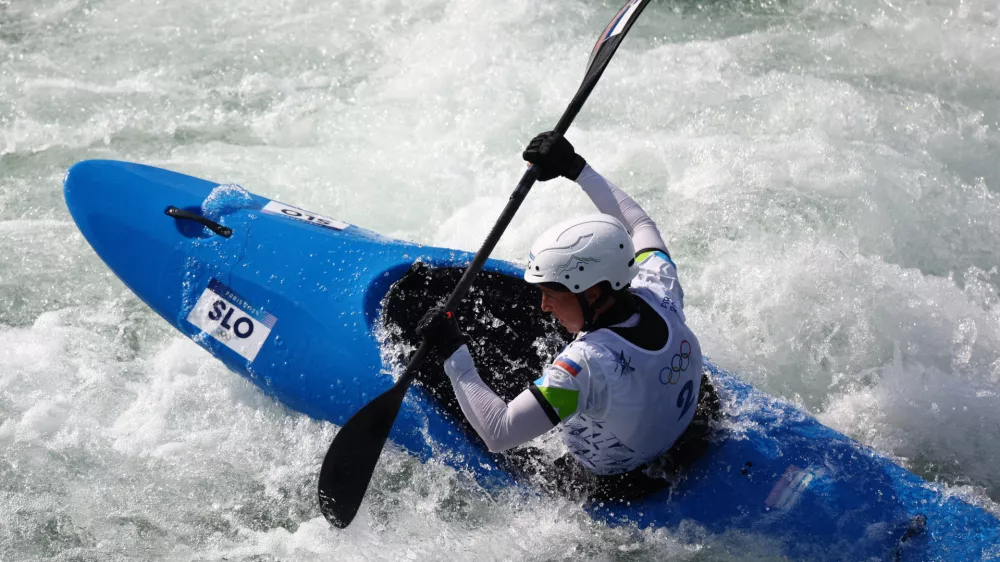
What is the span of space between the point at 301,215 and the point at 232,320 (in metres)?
0.56

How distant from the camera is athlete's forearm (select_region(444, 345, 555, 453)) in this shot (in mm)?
2598

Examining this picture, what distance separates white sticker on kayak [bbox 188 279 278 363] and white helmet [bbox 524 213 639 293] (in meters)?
1.53

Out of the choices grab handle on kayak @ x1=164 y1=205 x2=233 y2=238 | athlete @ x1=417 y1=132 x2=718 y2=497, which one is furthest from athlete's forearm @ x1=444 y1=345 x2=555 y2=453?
A: grab handle on kayak @ x1=164 y1=205 x2=233 y2=238

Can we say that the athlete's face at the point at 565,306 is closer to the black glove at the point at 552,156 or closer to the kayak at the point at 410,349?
the black glove at the point at 552,156

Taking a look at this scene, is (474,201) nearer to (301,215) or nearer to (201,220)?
(301,215)

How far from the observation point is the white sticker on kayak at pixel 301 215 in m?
4.09

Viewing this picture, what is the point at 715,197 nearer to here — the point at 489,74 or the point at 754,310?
the point at 754,310

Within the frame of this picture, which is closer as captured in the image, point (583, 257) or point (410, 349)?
point (583, 257)

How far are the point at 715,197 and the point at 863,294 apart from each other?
102 cm

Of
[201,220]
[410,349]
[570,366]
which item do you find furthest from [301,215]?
[570,366]

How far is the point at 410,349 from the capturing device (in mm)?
3529

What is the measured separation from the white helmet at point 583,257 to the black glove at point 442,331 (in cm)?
26

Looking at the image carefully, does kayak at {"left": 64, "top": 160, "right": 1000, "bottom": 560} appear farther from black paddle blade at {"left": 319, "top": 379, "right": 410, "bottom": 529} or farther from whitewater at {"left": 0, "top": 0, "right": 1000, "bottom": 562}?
black paddle blade at {"left": 319, "top": 379, "right": 410, "bottom": 529}

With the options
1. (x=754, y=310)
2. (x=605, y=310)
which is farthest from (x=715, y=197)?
(x=605, y=310)
